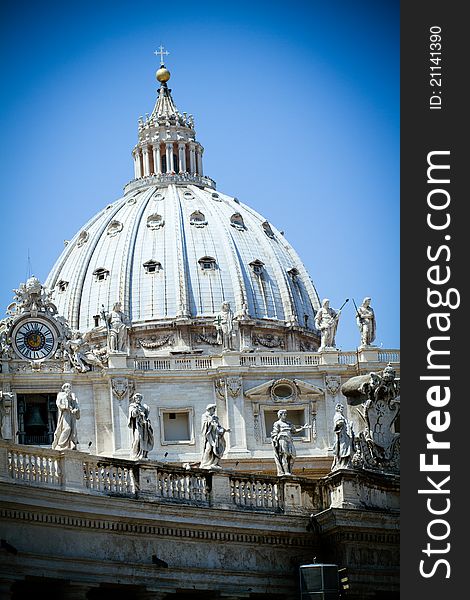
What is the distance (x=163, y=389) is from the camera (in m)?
103

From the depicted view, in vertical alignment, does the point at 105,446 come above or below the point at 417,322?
below

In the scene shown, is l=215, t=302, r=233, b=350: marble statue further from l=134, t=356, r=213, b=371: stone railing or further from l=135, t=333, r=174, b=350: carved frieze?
l=135, t=333, r=174, b=350: carved frieze

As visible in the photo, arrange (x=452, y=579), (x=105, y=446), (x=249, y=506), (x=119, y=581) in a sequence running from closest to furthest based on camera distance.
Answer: (x=452, y=579), (x=119, y=581), (x=249, y=506), (x=105, y=446)

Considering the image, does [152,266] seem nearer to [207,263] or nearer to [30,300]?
[207,263]

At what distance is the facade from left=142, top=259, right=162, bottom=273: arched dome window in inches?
6.7

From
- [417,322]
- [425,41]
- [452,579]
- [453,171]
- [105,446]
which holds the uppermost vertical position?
[425,41]

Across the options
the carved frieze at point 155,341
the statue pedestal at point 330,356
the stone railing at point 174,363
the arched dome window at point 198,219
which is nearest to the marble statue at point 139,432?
the stone railing at point 174,363

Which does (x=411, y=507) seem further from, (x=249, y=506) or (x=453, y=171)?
(x=249, y=506)

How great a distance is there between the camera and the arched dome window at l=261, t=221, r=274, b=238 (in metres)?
158

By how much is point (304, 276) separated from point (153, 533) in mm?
115157

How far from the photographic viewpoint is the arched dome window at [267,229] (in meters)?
158

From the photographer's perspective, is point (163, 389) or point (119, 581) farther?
point (163, 389)

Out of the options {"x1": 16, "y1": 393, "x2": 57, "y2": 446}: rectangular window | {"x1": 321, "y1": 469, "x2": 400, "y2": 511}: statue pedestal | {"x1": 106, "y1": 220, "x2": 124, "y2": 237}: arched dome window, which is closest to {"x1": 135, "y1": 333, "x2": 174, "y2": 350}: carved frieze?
{"x1": 106, "y1": 220, "x2": 124, "y2": 237}: arched dome window

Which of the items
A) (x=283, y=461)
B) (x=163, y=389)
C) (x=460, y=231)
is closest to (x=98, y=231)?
(x=163, y=389)
